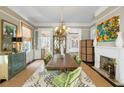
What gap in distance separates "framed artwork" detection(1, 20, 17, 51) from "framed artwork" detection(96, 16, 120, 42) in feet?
12.4

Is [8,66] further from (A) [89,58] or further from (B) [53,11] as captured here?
(A) [89,58]

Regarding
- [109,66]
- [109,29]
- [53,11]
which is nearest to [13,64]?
[53,11]

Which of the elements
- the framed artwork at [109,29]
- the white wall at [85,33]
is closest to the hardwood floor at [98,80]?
the framed artwork at [109,29]

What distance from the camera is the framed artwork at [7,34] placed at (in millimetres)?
5207

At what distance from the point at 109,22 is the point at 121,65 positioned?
76.9 inches

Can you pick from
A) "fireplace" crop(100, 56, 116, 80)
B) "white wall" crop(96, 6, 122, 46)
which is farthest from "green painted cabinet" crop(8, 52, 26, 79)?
"white wall" crop(96, 6, 122, 46)

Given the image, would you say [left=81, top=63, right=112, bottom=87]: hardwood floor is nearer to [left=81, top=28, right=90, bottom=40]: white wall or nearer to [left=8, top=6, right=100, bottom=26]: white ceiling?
[left=8, top=6, right=100, bottom=26]: white ceiling

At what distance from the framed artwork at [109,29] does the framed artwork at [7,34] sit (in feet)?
12.4

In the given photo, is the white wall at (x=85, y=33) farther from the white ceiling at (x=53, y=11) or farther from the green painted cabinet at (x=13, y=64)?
the green painted cabinet at (x=13, y=64)

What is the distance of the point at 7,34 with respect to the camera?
560 cm

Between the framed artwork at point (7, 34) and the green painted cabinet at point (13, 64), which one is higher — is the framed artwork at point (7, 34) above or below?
above

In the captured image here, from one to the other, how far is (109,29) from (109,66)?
1414 mm

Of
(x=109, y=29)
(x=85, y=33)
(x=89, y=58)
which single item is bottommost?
(x=89, y=58)
